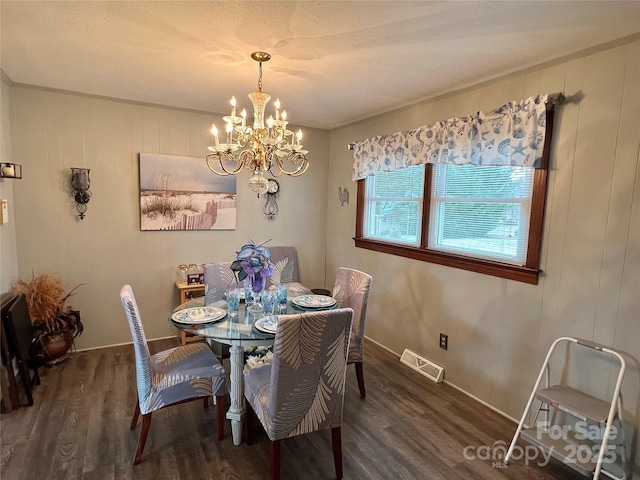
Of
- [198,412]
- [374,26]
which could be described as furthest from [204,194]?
[374,26]

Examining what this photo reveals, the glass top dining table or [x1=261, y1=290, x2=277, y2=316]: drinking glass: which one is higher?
[x1=261, y1=290, x2=277, y2=316]: drinking glass

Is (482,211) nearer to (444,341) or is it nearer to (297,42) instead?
(444,341)

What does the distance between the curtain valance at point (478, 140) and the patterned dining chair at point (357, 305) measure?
1161 millimetres

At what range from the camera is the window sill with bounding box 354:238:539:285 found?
2.41 meters

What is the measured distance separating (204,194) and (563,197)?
3.17 metres

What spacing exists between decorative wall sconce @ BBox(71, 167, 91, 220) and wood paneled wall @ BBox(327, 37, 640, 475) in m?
3.10

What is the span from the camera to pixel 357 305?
8.87 feet

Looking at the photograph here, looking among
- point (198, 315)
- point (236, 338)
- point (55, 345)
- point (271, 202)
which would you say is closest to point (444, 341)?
point (236, 338)

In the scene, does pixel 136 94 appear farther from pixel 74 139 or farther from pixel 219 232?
pixel 219 232

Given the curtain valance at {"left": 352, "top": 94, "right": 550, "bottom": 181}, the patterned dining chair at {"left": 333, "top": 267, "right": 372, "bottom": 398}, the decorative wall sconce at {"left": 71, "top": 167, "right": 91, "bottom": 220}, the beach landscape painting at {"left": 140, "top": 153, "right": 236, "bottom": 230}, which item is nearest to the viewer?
the curtain valance at {"left": 352, "top": 94, "right": 550, "bottom": 181}

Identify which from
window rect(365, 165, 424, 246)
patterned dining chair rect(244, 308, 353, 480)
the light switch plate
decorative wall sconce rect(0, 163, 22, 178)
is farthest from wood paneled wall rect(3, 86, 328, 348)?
patterned dining chair rect(244, 308, 353, 480)

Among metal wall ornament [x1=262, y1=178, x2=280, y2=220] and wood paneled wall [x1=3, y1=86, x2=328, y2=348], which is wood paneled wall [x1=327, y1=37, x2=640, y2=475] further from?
wood paneled wall [x1=3, y1=86, x2=328, y2=348]

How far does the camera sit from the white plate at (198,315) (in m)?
2.13

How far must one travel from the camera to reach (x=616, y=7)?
164cm
